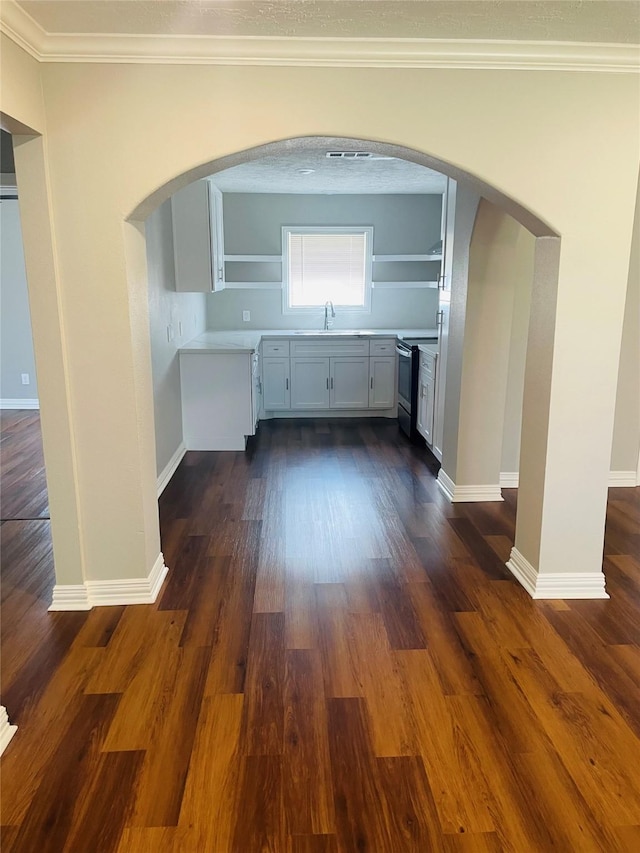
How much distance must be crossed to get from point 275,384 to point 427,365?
6.15 ft

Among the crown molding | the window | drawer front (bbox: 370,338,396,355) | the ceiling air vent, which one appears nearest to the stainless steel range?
drawer front (bbox: 370,338,396,355)

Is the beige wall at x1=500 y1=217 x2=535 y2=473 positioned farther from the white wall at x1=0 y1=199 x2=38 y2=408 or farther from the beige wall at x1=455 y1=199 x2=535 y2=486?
the white wall at x1=0 y1=199 x2=38 y2=408

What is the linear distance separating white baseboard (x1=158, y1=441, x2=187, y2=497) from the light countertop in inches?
33.8

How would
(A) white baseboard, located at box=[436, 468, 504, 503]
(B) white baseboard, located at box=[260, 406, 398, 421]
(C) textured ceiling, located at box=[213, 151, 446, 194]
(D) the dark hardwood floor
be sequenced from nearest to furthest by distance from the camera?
(D) the dark hardwood floor < (A) white baseboard, located at box=[436, 468, 504, 503] < (C) textured ceiling, located at box=[213, 151, 446, 194] < (B) white baseboard, located at box=[260, 406, 398, 421]

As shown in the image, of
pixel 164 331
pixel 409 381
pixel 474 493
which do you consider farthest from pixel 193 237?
pixel 474 493

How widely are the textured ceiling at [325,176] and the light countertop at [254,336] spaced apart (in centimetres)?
142

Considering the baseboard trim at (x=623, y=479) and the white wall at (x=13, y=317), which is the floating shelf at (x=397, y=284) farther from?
the white wall at (x=13, y=317)

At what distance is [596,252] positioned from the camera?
265 cm

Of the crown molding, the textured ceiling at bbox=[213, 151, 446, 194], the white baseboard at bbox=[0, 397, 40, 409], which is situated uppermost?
the textured ceiling at bbox=[213, 151, 446, 194]

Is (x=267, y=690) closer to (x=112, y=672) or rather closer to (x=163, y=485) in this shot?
(x=112, y=672)

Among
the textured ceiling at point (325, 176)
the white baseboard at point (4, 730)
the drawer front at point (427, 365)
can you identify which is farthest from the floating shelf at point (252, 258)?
the white baseboard at point (4, 730)

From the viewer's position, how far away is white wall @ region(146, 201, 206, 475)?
434 centimetres

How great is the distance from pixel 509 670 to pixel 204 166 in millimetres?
2384

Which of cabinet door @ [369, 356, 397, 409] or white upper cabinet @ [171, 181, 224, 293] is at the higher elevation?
white upper cabinet @ [171, 181, 224, 293]
